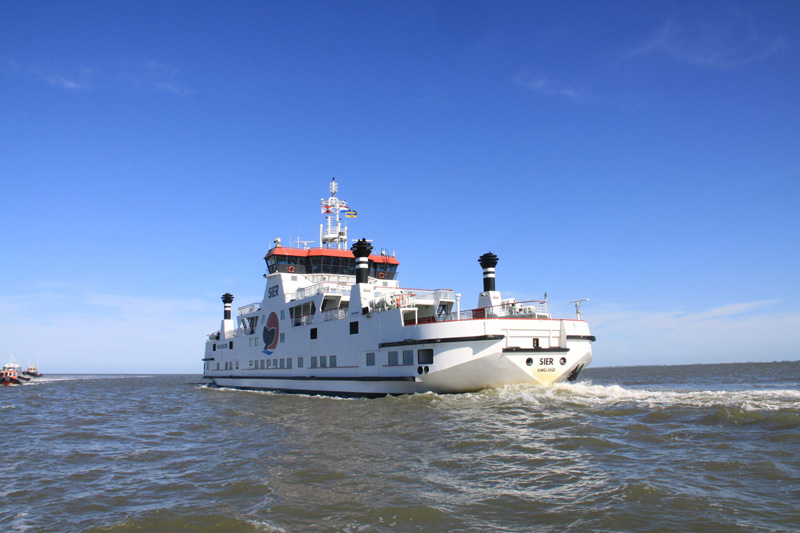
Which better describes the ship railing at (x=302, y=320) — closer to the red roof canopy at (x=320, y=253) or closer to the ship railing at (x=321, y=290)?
the ship railing at (x=321, y=290)

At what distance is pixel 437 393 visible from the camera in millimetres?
20547

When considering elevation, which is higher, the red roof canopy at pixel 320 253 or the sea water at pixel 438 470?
the red roof canopy at pixel 320 253

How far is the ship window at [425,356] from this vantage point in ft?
66.9

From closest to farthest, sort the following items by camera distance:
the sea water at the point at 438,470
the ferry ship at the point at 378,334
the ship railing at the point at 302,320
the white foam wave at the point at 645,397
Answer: the sea water at the point at 438,470 < the white foam wave at the point at 645,397 < the ferry ship at the point at 378,334 < the ship railing at the point at 302,320

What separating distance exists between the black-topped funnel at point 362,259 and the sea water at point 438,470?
24.2ft

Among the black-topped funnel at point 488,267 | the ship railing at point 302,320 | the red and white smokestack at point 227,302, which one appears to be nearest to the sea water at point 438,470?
the black-topped funnel at point 488,267

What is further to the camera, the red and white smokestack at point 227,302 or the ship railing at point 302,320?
the red and white smokestack at point 227,302

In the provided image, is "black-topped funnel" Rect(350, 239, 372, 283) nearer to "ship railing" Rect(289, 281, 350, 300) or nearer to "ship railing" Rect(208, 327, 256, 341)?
"ship railing" Rect(289, 281, 350, 300)

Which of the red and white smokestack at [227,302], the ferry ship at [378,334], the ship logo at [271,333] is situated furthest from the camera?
the red and white smokestack at [227,302]

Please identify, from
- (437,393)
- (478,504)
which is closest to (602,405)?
(437,393)

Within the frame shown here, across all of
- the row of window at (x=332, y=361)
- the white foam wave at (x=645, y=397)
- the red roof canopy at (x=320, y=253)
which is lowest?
the white foam wave at (x=645, y=397)

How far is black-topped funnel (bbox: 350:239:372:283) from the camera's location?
23797mm

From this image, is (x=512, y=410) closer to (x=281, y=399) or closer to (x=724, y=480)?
(x=724, y=480)

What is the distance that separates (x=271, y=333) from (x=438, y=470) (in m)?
23.7
